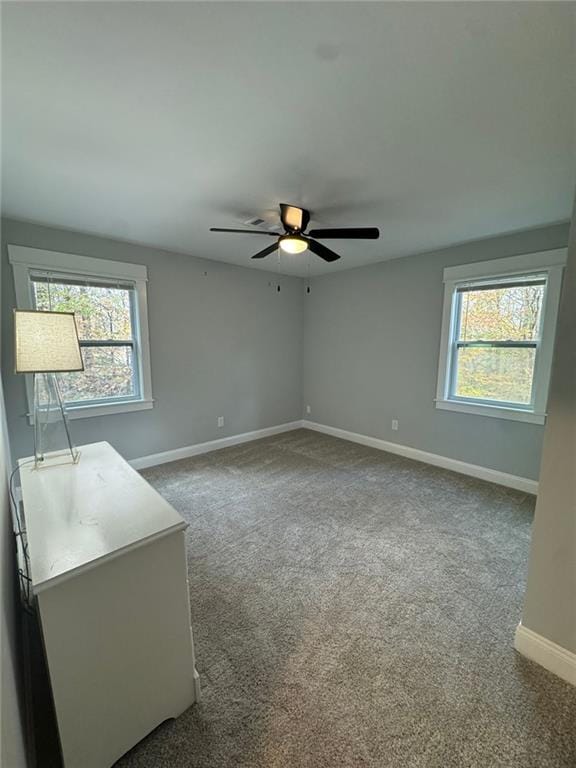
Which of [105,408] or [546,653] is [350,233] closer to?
[546,653]

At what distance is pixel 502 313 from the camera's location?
124 inches

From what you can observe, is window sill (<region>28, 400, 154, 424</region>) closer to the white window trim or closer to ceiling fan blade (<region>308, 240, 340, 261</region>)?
ceiling fan blade (<region>308, 240, 340, 261</region>)

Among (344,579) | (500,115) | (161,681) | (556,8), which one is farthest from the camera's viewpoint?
(344,579)

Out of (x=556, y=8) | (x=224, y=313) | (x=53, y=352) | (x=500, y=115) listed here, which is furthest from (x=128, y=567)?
(x=224, y=313)

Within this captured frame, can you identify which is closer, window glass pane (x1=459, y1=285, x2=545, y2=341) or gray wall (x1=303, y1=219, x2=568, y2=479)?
window glass pane (x1=459, y1=285, x2=545, y2=341)

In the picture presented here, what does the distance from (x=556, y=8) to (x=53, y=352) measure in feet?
7.62

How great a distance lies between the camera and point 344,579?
1964 mm

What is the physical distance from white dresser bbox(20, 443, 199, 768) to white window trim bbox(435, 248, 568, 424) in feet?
9.98

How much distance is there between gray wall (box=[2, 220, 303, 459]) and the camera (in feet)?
9.57

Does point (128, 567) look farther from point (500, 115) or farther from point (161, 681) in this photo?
point (500, 115)

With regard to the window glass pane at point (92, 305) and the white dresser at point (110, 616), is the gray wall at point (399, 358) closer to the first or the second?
the window glass pane at point (92, 305)

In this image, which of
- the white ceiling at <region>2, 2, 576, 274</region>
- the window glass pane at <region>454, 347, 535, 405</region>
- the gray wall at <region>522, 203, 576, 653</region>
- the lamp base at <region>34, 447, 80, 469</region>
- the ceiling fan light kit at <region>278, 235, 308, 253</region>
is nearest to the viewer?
the white ceiling at <region>2, 2, 576, 274</region>

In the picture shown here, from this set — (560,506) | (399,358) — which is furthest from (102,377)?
(560,506)

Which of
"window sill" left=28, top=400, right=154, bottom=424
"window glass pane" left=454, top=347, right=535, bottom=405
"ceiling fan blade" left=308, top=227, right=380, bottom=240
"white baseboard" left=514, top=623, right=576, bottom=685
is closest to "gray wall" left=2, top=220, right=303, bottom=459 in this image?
"window sill" left=28, top=400, right=154, bottom=424
